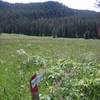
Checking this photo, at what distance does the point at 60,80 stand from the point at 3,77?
10.8ft

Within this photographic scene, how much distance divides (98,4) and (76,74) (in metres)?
23.0

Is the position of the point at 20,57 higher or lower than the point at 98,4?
lower

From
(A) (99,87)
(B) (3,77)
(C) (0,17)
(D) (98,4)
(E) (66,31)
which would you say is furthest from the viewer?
(C) (0,17)


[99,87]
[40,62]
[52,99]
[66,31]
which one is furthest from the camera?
[66,31]

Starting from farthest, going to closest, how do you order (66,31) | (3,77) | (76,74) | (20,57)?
(66,31) < (20,57) < (3,77) < (76,74)

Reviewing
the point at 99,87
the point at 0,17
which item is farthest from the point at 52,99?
the point at 0,17

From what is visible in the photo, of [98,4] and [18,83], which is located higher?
[98,4]

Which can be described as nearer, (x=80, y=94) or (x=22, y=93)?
(x=80, y=94)

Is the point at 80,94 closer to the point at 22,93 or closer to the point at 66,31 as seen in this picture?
the point at 22,93

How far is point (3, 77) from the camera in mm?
13180

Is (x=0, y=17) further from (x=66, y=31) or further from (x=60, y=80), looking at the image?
(x=60, y=80)

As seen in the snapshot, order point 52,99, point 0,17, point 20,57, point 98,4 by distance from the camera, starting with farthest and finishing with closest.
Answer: point 0,17
point 98,4
point 20,57
point 52,99

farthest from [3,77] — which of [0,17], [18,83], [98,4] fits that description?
[0,17]

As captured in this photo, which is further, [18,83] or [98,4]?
[98,4]
